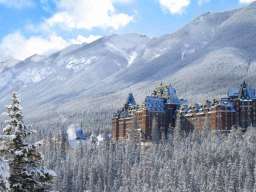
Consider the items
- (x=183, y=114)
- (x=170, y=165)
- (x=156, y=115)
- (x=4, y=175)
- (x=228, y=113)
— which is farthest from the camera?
(x=156, y=115)

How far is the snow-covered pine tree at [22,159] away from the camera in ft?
59.7

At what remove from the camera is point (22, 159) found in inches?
722

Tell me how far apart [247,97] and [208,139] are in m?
25.1

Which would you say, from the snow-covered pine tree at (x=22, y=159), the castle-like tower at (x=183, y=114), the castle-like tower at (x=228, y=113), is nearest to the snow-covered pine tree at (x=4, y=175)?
the snow-covered pine tree at (x=22, y=159)

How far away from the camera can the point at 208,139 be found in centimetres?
12556

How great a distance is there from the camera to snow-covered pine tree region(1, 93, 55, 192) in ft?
59.7

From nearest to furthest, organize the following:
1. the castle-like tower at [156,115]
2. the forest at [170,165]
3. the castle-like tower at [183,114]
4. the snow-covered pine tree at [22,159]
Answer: the snow-covered pine tree at [22,159] → the forest at [170,165] → the castle-like tower at [183,114] → the castle-like tower at [156,115]

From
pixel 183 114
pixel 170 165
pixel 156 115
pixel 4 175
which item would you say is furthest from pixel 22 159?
pixel 156 115

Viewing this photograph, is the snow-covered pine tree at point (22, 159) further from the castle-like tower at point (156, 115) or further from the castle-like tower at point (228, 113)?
the castle-like tower at point (156, 115)

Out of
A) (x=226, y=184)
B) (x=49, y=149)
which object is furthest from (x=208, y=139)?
(x=49, y=149)

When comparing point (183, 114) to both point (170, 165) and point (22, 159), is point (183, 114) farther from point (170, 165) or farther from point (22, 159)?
point (22, 159)

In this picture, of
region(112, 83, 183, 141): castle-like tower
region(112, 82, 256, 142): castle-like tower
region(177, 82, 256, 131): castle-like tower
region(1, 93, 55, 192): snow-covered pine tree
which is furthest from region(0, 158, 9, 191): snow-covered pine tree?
region(112, 83, 183, 141): castle-like tower

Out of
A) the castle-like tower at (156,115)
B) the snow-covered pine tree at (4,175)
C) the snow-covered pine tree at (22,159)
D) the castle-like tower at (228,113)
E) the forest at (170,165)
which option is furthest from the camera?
the castle-like tower at (156,115)

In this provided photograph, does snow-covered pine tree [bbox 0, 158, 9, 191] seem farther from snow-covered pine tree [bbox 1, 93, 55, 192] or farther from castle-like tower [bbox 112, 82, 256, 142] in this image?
castle-like tower [bbox 112, 82, 256, 142]
